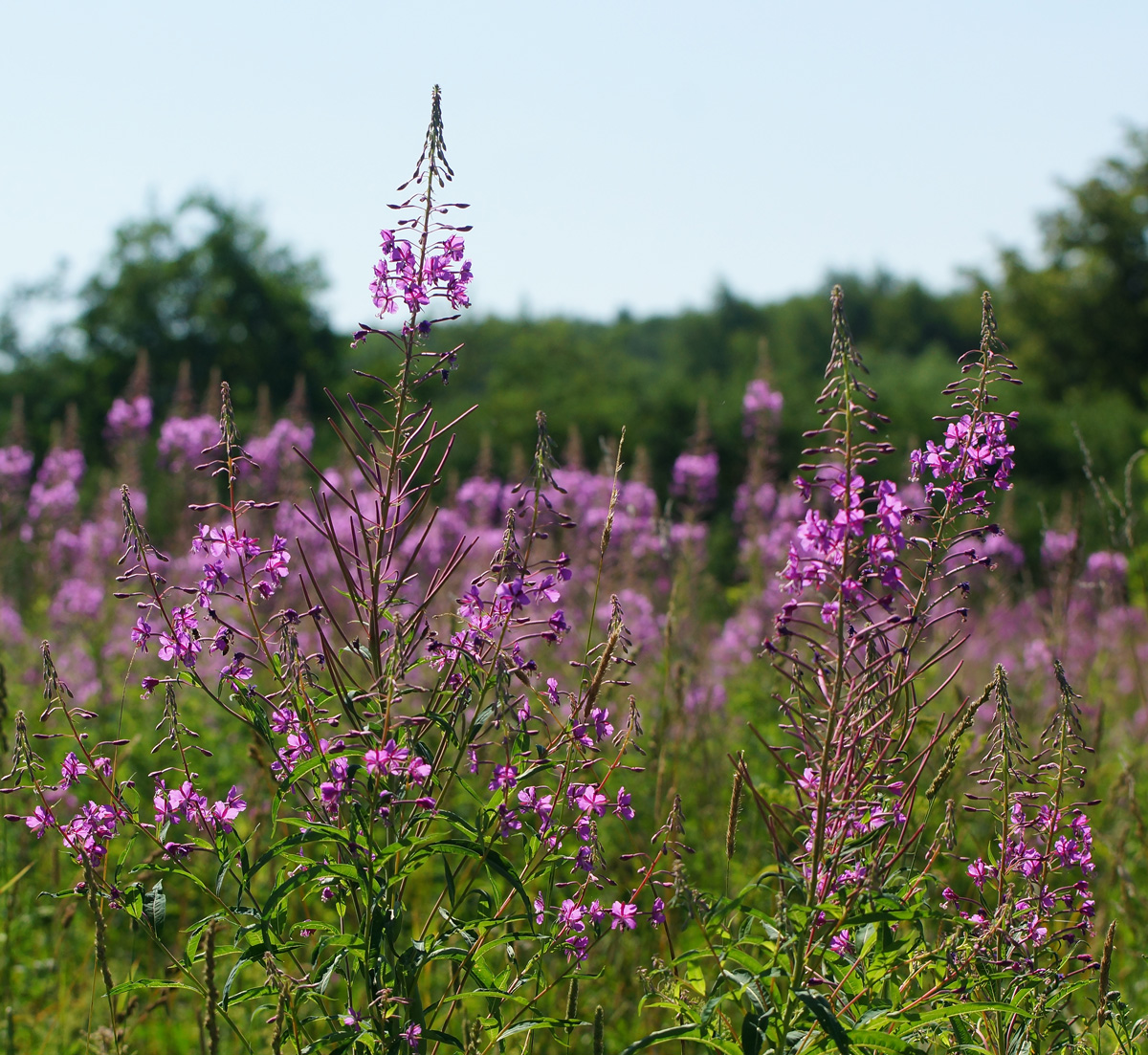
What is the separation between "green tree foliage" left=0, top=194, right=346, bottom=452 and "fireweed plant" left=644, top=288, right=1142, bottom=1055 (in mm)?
29631

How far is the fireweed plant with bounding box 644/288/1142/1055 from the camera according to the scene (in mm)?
1674

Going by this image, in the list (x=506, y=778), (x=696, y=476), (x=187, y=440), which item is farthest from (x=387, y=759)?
(x=187, y=440)

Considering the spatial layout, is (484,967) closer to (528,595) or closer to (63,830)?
(528,595)

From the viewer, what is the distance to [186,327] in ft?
108

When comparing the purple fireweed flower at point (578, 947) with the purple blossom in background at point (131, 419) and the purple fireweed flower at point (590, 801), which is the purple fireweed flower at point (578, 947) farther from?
the purple blossom in background at point (131, 419)

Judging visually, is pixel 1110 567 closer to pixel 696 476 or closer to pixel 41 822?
Answer: pixel 696 476

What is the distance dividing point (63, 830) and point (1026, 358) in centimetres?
4496

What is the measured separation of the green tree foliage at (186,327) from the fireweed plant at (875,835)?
97.2 feet

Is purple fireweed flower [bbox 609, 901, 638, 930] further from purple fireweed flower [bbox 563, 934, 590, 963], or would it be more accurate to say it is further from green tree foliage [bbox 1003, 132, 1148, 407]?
green tree foliage [bbox 1003, 132, 1148, 407]

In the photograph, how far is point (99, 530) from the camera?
812 cm

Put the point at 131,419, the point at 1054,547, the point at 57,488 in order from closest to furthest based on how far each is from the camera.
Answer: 1. the point at 1054,547
2. the point at 131,419
3. the point at 57,488

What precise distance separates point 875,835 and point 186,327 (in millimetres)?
34296

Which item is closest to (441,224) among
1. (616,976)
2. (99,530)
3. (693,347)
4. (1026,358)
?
(616,976)

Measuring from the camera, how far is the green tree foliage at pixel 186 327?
3084cm
